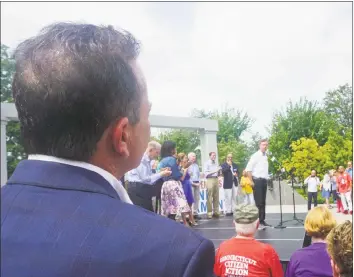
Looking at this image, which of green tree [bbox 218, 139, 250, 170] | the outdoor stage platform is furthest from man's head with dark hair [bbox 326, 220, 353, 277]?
green tree [bbox 218, 139, 250, 170]

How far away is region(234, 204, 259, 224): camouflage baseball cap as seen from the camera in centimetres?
197

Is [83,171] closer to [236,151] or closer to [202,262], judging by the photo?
[202,262]

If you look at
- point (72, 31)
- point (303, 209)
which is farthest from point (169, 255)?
point (303, 209)

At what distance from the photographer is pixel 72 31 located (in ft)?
1.60

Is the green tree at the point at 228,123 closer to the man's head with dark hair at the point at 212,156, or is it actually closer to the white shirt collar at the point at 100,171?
the man's head with dark hair at the point at 212,156

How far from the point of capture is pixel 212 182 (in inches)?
251

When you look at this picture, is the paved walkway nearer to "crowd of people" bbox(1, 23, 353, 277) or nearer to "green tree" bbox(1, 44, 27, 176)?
"green tree" bbox(1, 44, 27, 176)

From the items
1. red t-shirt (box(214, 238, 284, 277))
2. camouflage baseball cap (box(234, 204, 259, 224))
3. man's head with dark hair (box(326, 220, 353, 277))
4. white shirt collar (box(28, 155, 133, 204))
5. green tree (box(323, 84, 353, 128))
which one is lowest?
red t-shirt (box(214, 238, 284, 277))

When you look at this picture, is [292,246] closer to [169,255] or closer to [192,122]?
[192,122]

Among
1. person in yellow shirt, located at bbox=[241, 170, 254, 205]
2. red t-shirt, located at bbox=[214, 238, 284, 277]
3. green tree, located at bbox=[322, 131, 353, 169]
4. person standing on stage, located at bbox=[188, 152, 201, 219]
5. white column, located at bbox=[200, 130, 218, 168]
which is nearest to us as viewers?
red t-shirt, located at bbox=[214, 238, 284, 277]

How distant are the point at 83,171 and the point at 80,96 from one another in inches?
2.9

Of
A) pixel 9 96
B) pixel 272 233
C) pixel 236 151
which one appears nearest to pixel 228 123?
pixel 236 151

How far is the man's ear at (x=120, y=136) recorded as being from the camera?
0.47 metres

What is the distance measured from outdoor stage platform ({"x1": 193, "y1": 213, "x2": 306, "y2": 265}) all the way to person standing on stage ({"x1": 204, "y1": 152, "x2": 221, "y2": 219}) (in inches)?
8.3
